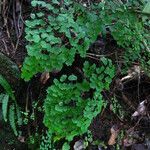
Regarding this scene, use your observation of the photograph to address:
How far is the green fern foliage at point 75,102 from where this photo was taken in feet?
6.93

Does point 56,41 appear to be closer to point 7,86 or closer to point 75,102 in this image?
point 75,102

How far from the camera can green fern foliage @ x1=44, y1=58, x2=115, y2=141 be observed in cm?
211

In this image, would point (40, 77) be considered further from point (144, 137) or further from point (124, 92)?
point (144, 137)

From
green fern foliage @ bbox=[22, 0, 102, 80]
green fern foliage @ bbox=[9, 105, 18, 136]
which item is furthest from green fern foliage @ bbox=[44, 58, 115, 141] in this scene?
green fern foliage @ bbox=[9, 105, 18, 136]

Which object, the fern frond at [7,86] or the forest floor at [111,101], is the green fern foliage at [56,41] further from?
the forest floor at [111,101]

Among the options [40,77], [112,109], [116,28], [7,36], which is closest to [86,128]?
[112,109]

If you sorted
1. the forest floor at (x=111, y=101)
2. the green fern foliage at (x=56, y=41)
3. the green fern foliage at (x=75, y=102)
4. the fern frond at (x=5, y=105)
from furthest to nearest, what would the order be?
the forest floor at (x=111, y=101) → the fern frond at (x=5, y=105) → the green fern foliage at (x=75, y=102) → the green fern foliage at (x=56, y=41)

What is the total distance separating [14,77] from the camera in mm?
2414

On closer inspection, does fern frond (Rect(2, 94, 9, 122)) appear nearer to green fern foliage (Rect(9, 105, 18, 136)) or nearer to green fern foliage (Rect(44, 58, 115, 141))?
green fern foliage (Rect(9, 105, 18, 136))

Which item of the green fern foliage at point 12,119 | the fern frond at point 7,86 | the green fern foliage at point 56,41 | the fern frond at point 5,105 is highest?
the green fern foliage at point 56,41

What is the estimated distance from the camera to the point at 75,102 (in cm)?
221

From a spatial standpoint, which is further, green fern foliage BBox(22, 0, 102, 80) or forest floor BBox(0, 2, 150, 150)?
forest floor BBox(0, 2, 150, 150)

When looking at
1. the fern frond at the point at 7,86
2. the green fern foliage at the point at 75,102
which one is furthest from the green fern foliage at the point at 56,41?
the fern frond at the point at 7,86

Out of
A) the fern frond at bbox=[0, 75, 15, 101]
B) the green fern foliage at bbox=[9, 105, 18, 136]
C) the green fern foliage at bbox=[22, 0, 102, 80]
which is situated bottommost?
the green fern foliage at bbox=[9, 105, 18, 136]
